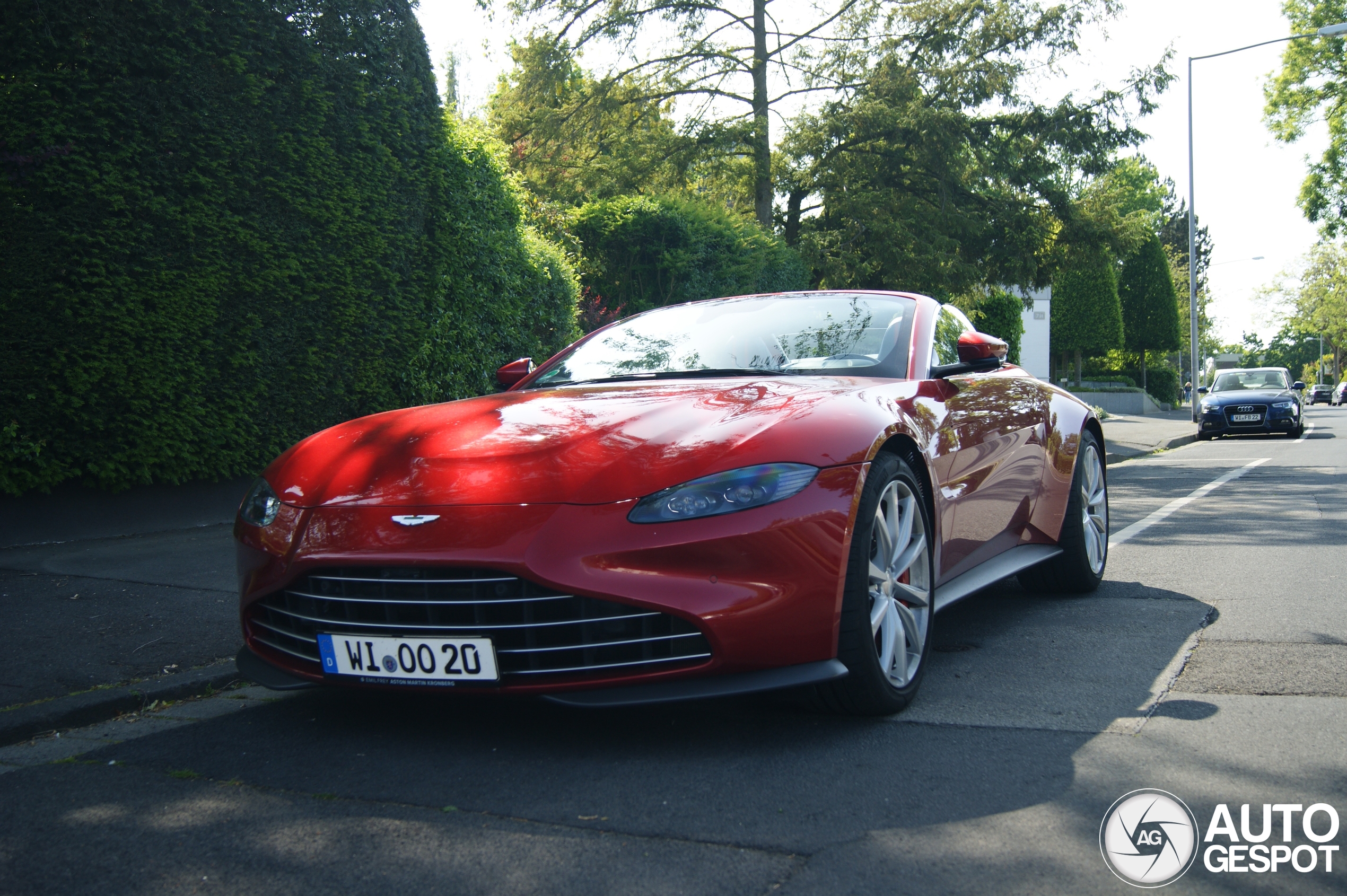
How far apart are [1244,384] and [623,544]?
23342mm

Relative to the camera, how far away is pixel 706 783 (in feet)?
9.22

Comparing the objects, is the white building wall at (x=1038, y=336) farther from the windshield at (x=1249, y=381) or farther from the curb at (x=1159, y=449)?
the curb at (x=1159, y=449)

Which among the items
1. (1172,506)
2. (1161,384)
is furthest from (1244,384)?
(1161,384)

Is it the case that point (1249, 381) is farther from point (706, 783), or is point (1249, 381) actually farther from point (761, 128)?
point (706, 783)

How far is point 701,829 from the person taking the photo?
251 centimetres

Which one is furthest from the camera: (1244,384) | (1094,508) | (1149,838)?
(1244,384)

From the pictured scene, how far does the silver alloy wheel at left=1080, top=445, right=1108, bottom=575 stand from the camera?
5.45m

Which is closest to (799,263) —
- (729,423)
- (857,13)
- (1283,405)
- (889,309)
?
(857,13)

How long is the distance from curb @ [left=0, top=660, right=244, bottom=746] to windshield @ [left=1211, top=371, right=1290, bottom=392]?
22.6m

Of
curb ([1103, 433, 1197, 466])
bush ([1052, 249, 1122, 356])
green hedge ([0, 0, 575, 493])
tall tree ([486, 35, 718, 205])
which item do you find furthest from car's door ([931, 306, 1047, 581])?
bush ([1052, 249, 1122, 356])

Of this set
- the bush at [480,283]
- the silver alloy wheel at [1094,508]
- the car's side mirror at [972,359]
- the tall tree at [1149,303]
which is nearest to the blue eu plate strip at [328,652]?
the car's side mirror at [972,359]

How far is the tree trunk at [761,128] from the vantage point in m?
20.6

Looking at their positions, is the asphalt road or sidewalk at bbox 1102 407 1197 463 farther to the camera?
sidewalk at bbox 1102 407 1197 463

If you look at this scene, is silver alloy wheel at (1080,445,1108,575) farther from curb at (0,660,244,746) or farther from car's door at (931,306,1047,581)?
curb at (0,660,244,746)
